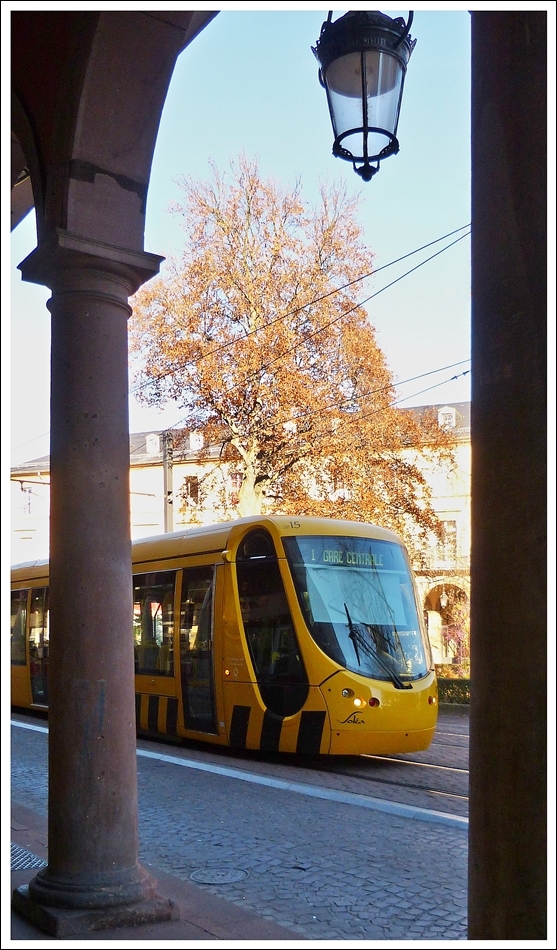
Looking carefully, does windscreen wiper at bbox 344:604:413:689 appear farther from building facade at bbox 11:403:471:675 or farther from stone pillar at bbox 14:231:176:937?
building facade at bbox 11:403:471:675

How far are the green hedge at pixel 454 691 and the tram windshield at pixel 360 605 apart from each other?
10.2 meters

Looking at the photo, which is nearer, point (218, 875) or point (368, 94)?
point (368, 94)

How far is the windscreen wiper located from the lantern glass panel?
280 inches

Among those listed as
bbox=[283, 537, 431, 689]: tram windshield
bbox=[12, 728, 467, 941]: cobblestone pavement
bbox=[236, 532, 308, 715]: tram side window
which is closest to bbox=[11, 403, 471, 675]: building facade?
bbox=[283, 537, 431, 689]: tram windshield

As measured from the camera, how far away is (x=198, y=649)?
1225cm

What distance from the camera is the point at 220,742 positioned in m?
11.7

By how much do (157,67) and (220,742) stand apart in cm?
878

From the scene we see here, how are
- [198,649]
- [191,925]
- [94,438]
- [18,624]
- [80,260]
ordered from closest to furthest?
[191,925] < [94,438] < [80,260] < [198,649] < [18,624]

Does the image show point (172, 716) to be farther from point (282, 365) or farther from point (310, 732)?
point (282, 365)

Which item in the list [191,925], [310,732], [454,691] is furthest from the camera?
[454,691]

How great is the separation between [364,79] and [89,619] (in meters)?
2.81

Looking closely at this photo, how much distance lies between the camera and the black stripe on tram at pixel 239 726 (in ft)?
36.9

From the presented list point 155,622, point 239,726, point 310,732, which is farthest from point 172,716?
point 310,732

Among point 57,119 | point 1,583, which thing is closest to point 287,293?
point 57,119
